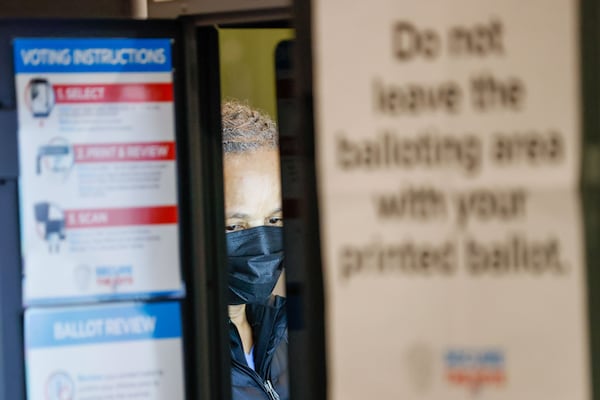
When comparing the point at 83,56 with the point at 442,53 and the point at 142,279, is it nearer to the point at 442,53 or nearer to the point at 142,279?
the point at 142,279

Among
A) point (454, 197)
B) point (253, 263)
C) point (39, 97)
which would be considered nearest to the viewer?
point (454, 197)

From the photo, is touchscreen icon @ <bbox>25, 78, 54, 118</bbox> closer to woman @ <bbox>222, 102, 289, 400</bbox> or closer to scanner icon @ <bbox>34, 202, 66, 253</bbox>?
scanner icon @ <bbox>34, 202, 66, 253</bbox>

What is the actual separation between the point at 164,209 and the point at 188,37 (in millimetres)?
359

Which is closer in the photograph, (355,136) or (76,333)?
(355,136)

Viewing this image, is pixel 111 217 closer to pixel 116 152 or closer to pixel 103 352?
pixel 116 152

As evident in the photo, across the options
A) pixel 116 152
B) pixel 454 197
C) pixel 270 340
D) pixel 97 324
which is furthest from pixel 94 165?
pixel 270 340

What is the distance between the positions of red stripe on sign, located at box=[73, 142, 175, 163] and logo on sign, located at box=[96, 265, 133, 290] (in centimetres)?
22

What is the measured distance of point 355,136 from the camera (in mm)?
1030

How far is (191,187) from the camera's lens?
Answer: 5.38 feet

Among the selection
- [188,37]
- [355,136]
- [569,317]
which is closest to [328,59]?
[355,136]

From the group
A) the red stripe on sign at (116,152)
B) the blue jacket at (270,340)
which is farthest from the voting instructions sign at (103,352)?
the blue jacket at (270,340)

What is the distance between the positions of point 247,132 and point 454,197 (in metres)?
1.55

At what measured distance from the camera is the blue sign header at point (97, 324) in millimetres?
1588

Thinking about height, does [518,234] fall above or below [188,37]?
below
